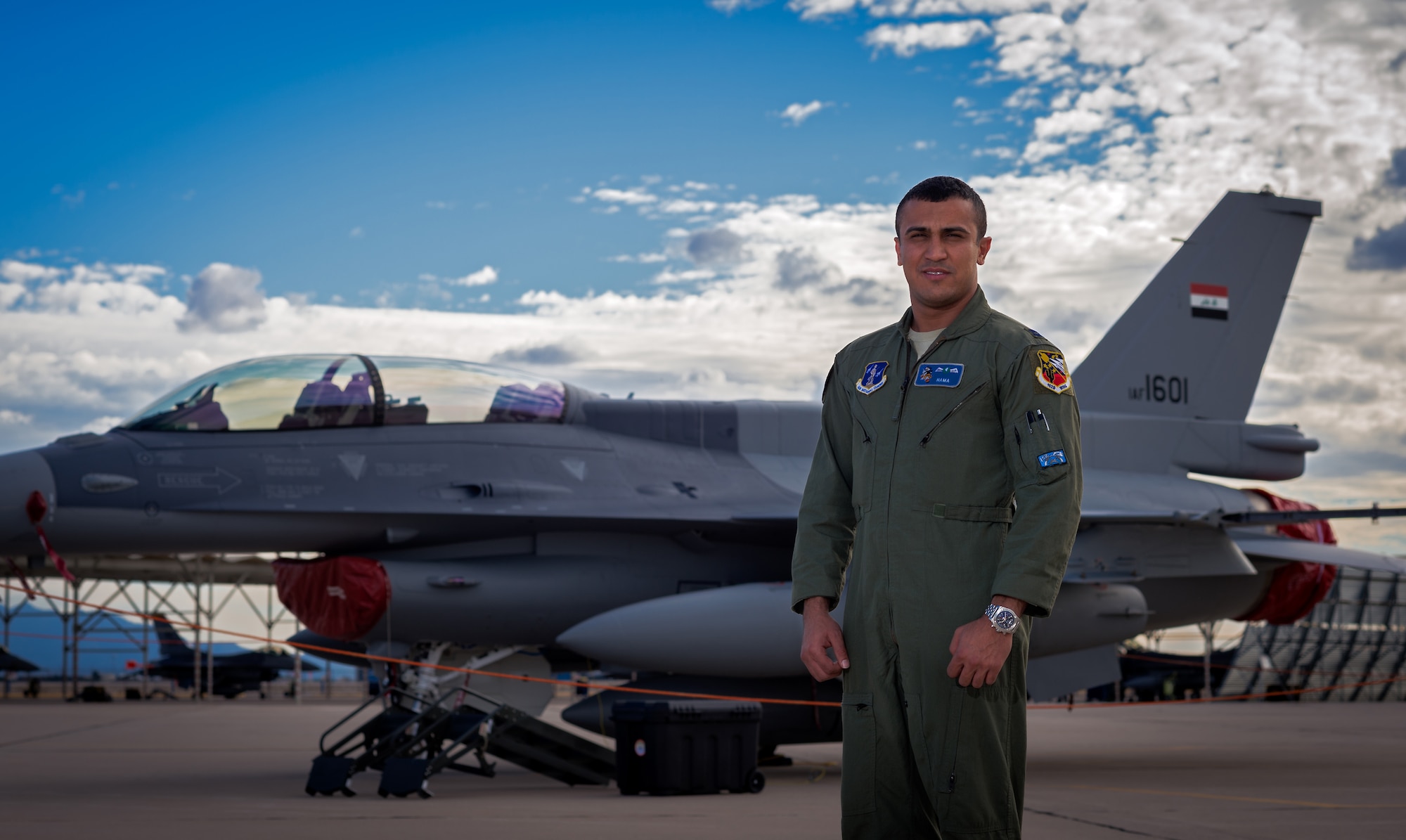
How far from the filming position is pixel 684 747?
850cm

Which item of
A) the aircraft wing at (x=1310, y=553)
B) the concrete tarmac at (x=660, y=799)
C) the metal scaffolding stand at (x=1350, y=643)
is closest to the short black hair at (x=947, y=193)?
the concrete tarmac at (x=660, y=799)

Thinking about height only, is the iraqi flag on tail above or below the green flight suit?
above

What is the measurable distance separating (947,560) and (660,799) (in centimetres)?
606

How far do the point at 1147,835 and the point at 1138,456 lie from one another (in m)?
6.94

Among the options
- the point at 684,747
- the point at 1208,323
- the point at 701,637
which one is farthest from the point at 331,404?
the point at 1208,323

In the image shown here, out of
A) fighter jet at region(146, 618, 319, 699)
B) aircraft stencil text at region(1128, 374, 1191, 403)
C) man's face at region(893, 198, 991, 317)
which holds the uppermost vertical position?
aircraft stencil text at region(1128, 374, 1191, 403)

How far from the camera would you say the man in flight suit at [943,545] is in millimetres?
2732

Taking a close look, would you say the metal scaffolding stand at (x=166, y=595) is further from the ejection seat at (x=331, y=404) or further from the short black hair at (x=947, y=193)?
the short black hair at (x=947, y=193)

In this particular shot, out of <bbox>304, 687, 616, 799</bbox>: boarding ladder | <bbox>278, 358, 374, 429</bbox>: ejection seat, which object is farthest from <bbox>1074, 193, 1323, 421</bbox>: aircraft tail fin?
<bbox>278, 358, 374, 429</bbox>: ejection seat

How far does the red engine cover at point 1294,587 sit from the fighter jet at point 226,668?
95.0 feet

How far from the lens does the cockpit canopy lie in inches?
361

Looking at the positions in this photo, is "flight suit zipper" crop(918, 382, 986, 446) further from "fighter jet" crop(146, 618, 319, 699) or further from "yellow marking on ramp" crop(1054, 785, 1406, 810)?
"fighter jet" crop(146, 618, 319, 699)

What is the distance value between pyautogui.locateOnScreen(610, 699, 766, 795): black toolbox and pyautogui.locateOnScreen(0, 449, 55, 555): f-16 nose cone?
4130 mm

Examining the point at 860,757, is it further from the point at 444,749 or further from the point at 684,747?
the point at 444,749
